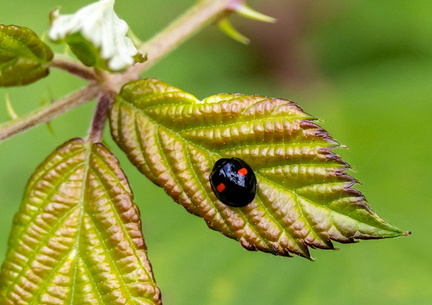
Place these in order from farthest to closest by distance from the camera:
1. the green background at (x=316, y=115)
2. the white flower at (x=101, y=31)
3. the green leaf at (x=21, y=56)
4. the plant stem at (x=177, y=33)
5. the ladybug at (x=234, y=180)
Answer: the green background at (x=316, y=115) → the plant stem at (x=177, y=33) → the green leaf at (x=21, y=56) → the ladybug at (x=234, y=180) → the white flower at (x=101, y=31)

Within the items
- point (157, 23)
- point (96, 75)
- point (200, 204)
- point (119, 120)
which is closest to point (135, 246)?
point (200, 204)

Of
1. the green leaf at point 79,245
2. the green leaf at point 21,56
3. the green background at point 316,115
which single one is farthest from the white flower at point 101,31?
the green background at point 316,115

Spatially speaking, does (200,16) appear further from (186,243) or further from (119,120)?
(186,243)

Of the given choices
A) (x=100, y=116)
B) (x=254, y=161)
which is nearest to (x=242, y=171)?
(x=254, y=161)

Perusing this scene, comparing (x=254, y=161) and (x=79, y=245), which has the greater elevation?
(x=254, y=161)

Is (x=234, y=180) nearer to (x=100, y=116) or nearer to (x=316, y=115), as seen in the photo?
(x=100, y=116)

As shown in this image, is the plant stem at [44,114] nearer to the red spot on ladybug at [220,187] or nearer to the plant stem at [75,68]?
the plant stem at [75,68]
